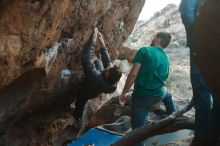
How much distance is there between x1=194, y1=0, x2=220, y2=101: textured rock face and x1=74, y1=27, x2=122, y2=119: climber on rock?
10.9ft

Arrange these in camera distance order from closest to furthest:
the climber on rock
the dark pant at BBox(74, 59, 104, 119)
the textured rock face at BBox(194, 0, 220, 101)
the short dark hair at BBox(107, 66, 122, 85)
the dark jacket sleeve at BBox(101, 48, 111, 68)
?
the textured rock face at BBox(194, 0, 220, 101)
the short dark hair at BBox(107, 66, 122, 85)
the climber on rock
the dark pant at BBox(74, 59, 104, 119)
the dark jacket sleeve at BBox(101, 48, 111, 68)

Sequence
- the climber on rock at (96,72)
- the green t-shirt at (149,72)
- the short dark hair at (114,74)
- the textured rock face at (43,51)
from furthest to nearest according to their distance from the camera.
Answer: the climber on rock at (96,72) < the short dark hair at (114,74) < the green t-shirt at (149,72) < the textured rock face at (43,51)

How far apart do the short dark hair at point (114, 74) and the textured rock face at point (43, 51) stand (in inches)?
31.6

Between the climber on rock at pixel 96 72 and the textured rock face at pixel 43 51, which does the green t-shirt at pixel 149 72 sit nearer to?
the climber on rock at pixel 96 72

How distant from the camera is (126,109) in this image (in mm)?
9508

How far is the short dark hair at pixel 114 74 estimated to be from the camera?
292 inches

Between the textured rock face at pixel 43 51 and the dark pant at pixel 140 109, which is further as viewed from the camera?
the dark pant at pixel 140 109

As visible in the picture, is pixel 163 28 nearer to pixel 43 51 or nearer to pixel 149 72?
pixel 149 72

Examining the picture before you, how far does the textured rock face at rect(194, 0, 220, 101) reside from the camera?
383cm

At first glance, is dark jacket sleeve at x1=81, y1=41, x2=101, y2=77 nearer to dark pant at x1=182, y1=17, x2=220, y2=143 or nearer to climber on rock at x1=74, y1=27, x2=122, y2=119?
climber on rock at x1=74, y1=27, x2=122, y2=119

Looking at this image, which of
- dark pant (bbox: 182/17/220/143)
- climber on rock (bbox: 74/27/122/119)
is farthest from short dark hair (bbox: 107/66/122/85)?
dark pant (bbox: 182/17/220/143)

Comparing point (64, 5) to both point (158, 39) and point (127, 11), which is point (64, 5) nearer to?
point (158, 39)

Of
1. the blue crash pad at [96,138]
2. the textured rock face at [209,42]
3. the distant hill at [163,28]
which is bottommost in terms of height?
the distant hill at [163,28]

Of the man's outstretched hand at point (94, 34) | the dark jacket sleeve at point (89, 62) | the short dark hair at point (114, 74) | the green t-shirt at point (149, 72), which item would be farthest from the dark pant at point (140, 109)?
the man's outstretched hand at point (94, 34)
